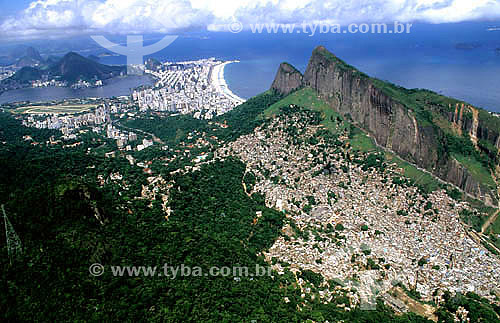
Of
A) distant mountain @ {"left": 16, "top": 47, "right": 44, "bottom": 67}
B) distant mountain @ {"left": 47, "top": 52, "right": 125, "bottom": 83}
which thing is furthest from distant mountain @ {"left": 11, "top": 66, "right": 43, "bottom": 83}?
distant mountain @ {"left": 16, "top": 47, "right": 44, "bottom": 67}

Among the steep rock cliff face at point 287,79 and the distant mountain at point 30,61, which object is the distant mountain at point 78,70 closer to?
the distant mountain at point 30,61

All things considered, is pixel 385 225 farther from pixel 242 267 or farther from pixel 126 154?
pixel 126 154

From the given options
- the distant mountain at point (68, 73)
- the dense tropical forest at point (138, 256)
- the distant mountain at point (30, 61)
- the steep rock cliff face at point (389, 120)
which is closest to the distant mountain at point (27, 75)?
the distant mountain at point (68, 73)

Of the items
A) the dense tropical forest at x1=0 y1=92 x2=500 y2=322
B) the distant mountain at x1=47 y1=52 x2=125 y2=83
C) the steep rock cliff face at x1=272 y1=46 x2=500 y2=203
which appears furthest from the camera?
the distant mountain at x1=47 y1=52 x2=125 y2=83

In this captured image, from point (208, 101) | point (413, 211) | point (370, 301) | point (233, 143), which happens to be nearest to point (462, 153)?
point (413, 211)

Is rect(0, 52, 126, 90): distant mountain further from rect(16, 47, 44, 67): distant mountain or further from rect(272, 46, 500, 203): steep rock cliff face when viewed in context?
rect(272, 46, 500, 203): steep rock cliff face

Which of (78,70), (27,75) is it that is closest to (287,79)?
(78,70)
